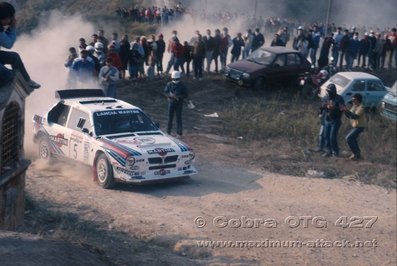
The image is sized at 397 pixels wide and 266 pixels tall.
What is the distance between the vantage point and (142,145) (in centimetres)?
1346

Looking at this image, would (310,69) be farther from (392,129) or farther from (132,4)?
(132,4)

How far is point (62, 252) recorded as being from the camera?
735 centimetres

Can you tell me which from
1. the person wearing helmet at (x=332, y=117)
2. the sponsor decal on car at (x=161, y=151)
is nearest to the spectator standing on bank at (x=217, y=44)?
the person wearing helmet at (x=332, y=117)

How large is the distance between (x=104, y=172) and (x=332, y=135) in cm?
649

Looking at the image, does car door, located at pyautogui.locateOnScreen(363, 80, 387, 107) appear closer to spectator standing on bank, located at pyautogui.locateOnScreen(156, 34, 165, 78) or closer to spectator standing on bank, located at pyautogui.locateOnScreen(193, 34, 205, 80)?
spectator standing on bank, located at pyautogui.locateOnScreen(193, 34, 205, 80)

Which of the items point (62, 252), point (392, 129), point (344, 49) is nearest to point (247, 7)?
point (344, 49)

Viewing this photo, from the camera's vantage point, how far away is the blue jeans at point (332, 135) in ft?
56.8

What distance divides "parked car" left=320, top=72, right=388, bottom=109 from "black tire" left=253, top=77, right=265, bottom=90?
7.24ft

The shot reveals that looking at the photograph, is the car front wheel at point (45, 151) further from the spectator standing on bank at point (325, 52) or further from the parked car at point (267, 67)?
the spectator standing on bank at point (325, 52)

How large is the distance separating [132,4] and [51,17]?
19.8ft

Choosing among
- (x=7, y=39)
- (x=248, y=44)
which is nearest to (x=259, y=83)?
(x=248, y=44)

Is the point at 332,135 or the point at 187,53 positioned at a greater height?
the point at 187,53

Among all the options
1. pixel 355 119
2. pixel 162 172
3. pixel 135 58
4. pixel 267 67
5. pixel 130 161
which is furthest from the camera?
pixel 267 67

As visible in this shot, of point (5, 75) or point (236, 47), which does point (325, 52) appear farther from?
point (5, 75)
